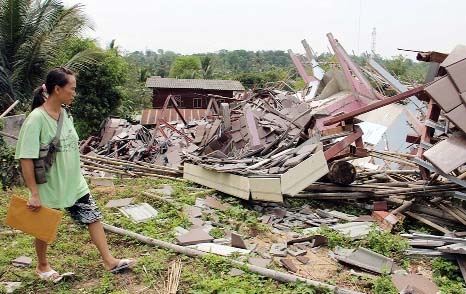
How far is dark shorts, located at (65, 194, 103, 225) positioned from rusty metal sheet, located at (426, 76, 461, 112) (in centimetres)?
434

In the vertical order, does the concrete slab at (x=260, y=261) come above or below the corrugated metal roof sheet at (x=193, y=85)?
below

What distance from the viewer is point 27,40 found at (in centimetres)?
1239

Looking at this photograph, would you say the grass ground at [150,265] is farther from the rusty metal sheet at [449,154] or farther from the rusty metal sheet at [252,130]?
the rusty metal sheet at [252,130]

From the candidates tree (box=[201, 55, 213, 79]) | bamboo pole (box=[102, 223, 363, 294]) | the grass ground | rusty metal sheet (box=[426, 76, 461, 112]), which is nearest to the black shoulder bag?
the grass ground

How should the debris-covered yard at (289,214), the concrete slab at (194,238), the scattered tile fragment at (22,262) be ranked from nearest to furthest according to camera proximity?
the debris-covered yard at (289,214) → the scattered tile fragment at (22,262) → the concrete slab at (194,238)

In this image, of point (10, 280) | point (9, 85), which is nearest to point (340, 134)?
point (10, 280)

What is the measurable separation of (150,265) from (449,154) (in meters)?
3.76

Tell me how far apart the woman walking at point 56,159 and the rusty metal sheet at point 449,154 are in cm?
394

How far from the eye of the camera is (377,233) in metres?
5.21

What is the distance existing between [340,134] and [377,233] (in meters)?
2.11

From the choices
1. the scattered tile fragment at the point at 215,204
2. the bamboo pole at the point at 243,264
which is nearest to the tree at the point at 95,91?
the scattered tile fragment at the point at 215,204

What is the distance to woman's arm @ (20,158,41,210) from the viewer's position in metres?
3.38

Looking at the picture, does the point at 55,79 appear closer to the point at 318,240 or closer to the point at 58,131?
the point at 58,131

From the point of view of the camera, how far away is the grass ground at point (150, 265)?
3789 mm
